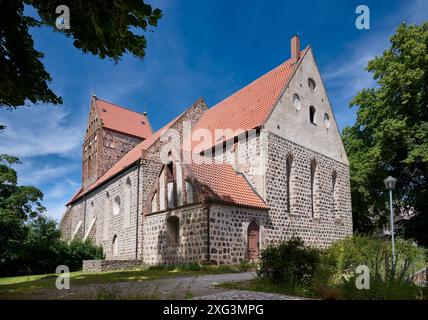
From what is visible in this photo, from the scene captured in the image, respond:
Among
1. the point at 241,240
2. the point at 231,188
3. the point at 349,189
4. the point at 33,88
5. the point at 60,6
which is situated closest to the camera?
the point at 60,6

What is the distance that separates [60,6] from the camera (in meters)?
6.85

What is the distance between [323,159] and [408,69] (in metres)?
6.99

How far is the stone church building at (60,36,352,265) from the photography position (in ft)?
53.3

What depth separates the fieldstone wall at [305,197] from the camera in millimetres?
18484

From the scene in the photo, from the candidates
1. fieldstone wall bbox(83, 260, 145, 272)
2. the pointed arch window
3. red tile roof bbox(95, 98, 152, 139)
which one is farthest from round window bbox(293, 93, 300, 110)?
red tile roof bbox(95, 98, 152, 139)

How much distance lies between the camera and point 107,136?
34.6 m

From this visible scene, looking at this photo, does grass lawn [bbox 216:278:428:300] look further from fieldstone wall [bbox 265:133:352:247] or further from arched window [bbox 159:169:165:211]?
arched window [bbox 159:169:165:211]

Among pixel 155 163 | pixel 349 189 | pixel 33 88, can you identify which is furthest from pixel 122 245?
pixel 33 88

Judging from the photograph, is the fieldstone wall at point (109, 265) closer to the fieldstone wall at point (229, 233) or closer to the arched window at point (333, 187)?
the fieldstone wall at point (229, 233)

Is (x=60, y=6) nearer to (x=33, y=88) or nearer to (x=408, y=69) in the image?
(x=33, y=88)

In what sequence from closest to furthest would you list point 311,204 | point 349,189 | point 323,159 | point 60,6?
1. point 60,6
2. point 311,204
3. point 323,159
4. point 349,189

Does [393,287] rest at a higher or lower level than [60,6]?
lower

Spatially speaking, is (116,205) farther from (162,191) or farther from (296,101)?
(296,101)

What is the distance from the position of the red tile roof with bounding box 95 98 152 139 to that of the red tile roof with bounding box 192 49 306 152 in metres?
12.3
